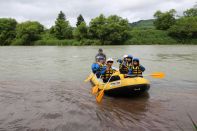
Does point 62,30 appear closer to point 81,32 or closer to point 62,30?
point 62,30

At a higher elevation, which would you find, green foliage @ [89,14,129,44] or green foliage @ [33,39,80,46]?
green foliage @ [89,14,129,44]

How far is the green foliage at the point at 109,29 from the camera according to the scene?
155 ft

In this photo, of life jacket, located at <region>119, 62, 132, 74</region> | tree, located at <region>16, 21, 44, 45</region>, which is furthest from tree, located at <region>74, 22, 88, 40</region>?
life jacket, located at <region>119, 62, 132, 74</region>

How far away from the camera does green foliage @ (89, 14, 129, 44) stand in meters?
47.3

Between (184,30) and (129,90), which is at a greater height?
(184,30)

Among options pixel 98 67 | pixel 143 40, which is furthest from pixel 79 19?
pixel 98 67

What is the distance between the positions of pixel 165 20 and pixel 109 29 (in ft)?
48.1

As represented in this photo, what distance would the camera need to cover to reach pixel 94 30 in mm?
49469

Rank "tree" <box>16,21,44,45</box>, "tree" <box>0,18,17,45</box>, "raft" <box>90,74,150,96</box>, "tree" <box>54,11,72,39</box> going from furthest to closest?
"tree" <box>0,18,17,45</box> < "tree" <box>54,11,72,39</box> < "tree" <box>16,21,44,45</box> < "raft" <box>90,74,150,96</box>

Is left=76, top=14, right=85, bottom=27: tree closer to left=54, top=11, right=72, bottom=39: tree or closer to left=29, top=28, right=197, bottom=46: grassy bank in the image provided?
left=54, top=11, right=72, bottom=39: tree

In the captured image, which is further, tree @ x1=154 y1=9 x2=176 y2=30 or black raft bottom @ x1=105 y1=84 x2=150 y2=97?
tree @ x1=154 y1=9 x2=176 y2=30

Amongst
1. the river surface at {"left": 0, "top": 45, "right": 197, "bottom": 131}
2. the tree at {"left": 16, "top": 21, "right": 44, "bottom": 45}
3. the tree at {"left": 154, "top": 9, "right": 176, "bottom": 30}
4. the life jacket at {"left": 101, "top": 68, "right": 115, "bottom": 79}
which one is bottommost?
the river surface at {"left": 0, "top": 45, "right": 197, "bottom": 131}

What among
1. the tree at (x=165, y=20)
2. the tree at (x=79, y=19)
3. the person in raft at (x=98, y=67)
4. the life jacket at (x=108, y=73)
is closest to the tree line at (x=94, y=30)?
the tree at (x=165, y=20)

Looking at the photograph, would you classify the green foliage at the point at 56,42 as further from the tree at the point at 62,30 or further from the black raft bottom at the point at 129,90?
the black raft bottom at the point at 129,90
